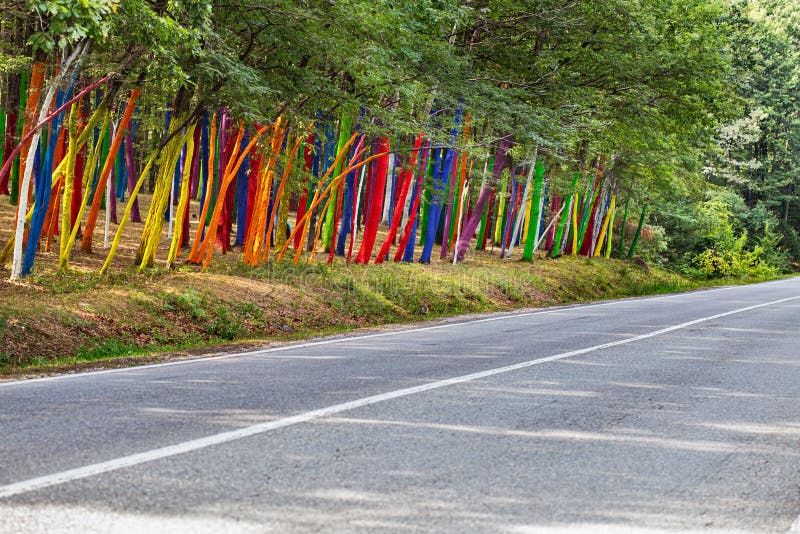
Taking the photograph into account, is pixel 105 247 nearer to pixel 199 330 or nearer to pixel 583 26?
pixel 199 330

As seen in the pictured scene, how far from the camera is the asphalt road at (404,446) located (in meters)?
4.23

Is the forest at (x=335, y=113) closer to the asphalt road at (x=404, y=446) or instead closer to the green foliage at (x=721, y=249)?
the asphalt road at (x=404, y=446)

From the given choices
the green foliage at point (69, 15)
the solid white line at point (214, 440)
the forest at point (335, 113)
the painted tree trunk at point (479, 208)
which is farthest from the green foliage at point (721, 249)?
the green foliage at point (69, 15)

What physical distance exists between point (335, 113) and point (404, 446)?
13.7 meters

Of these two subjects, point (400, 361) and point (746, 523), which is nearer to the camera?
point (746, 523)

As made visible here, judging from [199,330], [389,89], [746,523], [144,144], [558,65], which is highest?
[558,65]

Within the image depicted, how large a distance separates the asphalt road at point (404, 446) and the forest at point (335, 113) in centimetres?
410

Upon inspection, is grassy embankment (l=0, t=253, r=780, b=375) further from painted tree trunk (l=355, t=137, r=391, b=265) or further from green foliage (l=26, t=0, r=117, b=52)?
green foliage (l=26, t=0, r=117, b=52)

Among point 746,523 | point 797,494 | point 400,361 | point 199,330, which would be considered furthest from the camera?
point 199,330

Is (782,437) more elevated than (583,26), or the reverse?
(583,26)

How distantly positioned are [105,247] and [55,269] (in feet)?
14.6

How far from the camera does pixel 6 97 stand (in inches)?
939

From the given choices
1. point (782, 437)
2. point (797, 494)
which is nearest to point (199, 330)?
point (782, 437)

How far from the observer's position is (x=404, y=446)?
18.4ft
